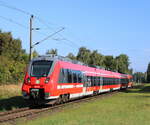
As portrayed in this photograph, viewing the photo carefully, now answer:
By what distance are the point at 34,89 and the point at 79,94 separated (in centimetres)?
688

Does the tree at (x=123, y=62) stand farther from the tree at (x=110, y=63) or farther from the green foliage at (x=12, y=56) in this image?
the green foliage at (x=12, y=56)

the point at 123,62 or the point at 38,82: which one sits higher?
the point at 123,62

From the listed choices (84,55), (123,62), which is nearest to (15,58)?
(84,55)

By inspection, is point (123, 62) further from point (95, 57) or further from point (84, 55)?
point (84, 55)

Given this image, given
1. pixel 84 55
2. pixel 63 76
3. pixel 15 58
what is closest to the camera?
pixel 63 76

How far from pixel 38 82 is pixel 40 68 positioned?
107 cm

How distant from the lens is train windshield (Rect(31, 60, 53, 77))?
17.5 metres

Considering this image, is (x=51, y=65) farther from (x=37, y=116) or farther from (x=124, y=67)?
(x=124, y=67)

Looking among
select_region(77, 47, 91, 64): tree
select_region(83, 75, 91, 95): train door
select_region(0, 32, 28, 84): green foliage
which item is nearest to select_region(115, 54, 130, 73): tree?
select_region(77, 47, 91, 64): tree

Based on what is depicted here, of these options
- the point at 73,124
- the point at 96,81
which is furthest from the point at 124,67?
the point at 73,124

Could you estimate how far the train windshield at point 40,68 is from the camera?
17.5 m

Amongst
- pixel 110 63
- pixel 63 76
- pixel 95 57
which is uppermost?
pixel 95 57

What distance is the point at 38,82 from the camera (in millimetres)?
17125

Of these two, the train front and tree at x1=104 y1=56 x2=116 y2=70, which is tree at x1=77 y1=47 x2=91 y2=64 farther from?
the train front
